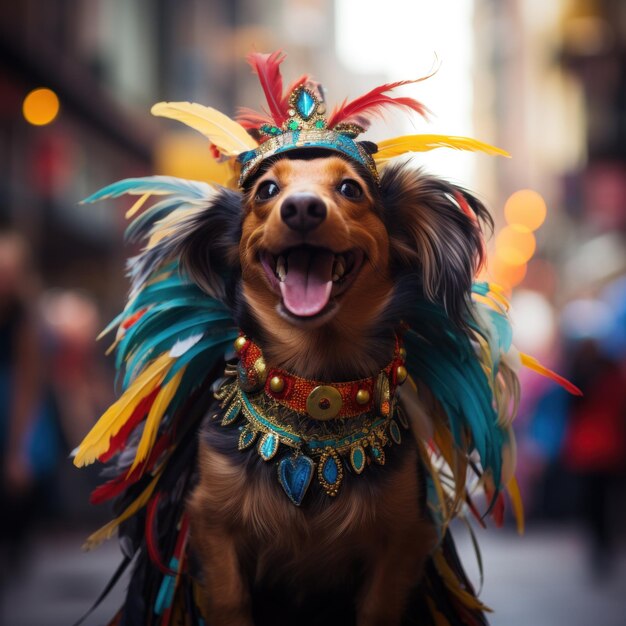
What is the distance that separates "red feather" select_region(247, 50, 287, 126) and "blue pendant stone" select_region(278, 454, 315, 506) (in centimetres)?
96

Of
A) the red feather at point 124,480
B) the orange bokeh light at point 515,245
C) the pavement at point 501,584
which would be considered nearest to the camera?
the red feather at point 124,480

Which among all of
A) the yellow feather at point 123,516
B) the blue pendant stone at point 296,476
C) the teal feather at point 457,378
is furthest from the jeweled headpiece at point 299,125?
the yellow feather at point 123,516

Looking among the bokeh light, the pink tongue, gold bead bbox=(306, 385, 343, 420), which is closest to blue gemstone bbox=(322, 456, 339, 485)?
gold bead bbox=(306, 385, 343, 420)

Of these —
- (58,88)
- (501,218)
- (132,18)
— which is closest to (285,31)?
(501,218)

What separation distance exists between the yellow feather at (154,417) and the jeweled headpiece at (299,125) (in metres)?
0.61

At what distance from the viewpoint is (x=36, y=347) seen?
596 centimetres

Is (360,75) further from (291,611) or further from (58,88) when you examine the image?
(291,611)

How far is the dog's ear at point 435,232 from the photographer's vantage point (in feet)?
8.40

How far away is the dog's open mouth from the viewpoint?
2502mm

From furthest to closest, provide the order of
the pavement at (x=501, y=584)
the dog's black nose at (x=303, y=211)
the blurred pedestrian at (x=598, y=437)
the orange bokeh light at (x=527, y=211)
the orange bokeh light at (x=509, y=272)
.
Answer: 1. the orange bokeh light at (x=527, y=211)
2. the orange bokeh light at (x=509, y=272)
3. the blurred pedestrian at (x=598, y=437)
4. the pavement at (x=501, y=584)
5. the dog's black nose at (x=303, y=211)

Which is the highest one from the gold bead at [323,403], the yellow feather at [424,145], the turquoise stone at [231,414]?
the yellow feather at [424,145]

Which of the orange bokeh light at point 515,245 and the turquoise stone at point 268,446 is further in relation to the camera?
the orange bokeh light at point 515,245

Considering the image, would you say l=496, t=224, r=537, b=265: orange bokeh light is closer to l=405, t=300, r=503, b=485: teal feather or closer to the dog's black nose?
l=405, t=300, r=503, b=485: teal feather

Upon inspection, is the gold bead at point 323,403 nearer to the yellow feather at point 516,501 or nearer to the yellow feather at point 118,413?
the yellow feather at point 118,413
